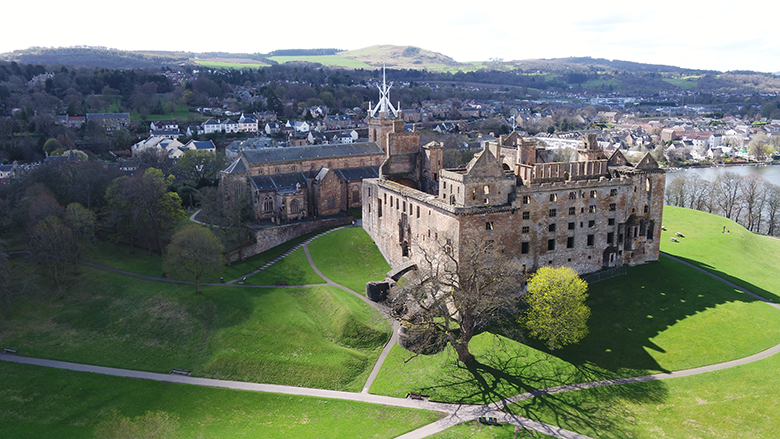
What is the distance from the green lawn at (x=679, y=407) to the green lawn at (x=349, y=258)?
26.4 meters

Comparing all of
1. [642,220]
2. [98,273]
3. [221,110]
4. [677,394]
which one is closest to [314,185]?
[98,273]

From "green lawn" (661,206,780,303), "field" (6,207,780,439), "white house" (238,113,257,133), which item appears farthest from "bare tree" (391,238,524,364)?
"white house" (238,113,257,133)

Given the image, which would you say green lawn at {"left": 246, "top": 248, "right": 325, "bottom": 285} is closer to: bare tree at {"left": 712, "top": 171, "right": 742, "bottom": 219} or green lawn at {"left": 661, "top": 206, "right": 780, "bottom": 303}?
green lawn at {"left": 661, "top": 206, "right": 780, "bottom": 303}

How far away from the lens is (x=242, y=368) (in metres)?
46.2

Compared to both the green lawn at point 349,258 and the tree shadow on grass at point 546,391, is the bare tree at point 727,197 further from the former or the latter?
the tree shadow on grass at point 546,391

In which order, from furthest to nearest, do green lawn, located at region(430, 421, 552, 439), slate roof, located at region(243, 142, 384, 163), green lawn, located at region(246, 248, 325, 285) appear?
slate roof, located at region(243, 142, 384, 163)
green lawn, located at region(246, 248, 325, 285)
green lawn, located at region(430, 421, 552, 439)

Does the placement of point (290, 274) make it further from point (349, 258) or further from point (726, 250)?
point (726, 250)

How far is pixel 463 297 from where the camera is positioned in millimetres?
43094

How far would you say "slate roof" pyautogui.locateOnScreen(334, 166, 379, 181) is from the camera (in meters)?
84.2

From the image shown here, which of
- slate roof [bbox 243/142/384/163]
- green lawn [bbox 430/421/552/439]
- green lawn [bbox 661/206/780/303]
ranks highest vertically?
slate roof [bbox 243/142/384/163]

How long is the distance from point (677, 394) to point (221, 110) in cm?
16101

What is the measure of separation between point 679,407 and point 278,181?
59.4 metres

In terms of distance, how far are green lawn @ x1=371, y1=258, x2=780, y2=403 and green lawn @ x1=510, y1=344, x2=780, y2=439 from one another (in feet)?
6.24

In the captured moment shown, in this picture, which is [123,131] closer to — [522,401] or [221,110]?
[221,110]
